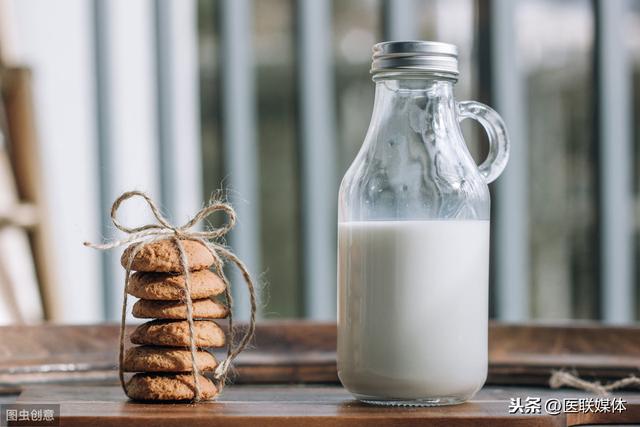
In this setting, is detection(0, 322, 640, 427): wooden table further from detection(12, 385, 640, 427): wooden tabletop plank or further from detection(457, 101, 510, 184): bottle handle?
detection(457, 101, 510, 184): bottle handle

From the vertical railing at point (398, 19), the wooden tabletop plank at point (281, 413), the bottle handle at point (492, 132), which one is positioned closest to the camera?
the wooden tabletop plank at point (281, 413)

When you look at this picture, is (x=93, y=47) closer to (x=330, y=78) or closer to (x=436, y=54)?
(x=330, y=78)

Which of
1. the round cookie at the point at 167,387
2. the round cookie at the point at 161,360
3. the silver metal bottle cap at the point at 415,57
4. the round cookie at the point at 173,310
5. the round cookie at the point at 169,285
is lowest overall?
the round cookie at the point at 167,387

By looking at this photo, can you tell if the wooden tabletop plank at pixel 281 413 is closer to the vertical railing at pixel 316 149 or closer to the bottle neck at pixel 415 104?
the bottle neck at pixel 415 104

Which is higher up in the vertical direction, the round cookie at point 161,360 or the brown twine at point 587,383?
the round cookie at point 161,360

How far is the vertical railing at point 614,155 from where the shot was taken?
2.12 m

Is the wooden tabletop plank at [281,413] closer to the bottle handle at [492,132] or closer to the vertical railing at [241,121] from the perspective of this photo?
the bottle handle at [492,132]

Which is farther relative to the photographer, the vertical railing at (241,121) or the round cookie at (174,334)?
the vertical railing at (241,121)

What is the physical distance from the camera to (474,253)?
2.24 ft

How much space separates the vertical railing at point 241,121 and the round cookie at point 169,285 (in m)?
1.75

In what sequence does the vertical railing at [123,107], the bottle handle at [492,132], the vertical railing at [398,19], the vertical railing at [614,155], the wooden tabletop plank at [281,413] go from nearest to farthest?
the wooden tabletop plank at [281,413] → the bottle handle at [492,132] → the vertical railing at [614,155] → the vertical railing at [398,19] → the vertical railing at [123,107]

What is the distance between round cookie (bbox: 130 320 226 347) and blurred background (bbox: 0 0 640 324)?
146cm

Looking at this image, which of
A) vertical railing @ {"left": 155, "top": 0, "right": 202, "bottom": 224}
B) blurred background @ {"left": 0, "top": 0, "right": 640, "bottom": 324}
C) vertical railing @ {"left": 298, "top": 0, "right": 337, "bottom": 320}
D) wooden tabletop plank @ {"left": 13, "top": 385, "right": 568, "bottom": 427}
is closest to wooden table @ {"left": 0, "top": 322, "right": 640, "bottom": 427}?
wooden tabletop plank @ {"left": 13, "top": 385, "right": 568, "bottom": 427}

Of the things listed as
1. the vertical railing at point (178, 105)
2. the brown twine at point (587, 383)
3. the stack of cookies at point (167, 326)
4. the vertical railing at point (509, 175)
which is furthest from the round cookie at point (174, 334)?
the vertical railing at point (178, 105)
